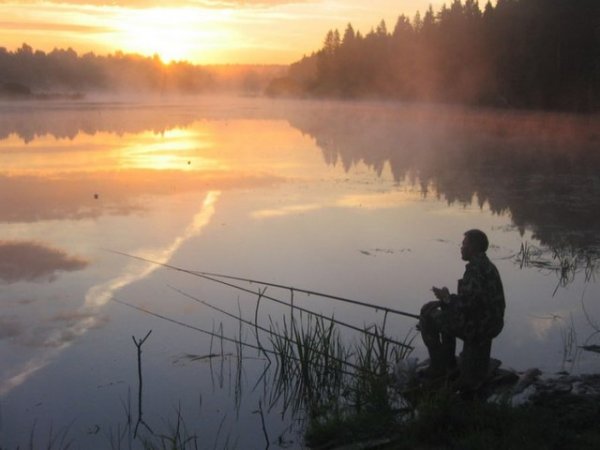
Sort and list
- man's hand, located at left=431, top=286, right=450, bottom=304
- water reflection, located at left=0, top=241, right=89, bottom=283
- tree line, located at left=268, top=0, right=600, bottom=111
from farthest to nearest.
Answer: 1. tree line, located at left=268, top=0, right=600, bottom=111
2. water reflection, located at left=0, top=241, right=89, bottom=283
3. man's hand, located at left=431, top=286, right=450, bottom=304

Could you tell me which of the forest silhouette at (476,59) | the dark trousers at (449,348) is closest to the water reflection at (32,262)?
the dark trousers at (449,348)

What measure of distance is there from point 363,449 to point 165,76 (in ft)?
657

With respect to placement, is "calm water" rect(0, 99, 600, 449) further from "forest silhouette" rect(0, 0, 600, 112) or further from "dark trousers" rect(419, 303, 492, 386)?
"forest silhouette" rect(0, 0, 600, 112)

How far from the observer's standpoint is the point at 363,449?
484 cm

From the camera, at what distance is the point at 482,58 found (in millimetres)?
58781

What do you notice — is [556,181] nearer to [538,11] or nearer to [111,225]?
[111,225]

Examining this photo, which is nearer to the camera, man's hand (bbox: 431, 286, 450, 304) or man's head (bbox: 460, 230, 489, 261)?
man's head (bbox: 460, 230, 489, 261)

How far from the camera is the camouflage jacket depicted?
5.33 metres

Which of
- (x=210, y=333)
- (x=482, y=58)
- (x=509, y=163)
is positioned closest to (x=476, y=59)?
(x=482, y=58)

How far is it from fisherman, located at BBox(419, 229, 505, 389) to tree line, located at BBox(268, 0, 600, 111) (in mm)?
41475

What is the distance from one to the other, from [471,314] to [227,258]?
5773 millimetres

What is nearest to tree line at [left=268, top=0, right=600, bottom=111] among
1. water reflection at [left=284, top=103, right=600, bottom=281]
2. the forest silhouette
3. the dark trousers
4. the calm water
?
the forest silhouette

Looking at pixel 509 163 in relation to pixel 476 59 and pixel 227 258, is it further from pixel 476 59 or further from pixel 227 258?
pixel 476 59

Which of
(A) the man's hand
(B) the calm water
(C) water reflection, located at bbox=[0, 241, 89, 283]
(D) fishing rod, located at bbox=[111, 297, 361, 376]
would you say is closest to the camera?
(A) the man's hand
